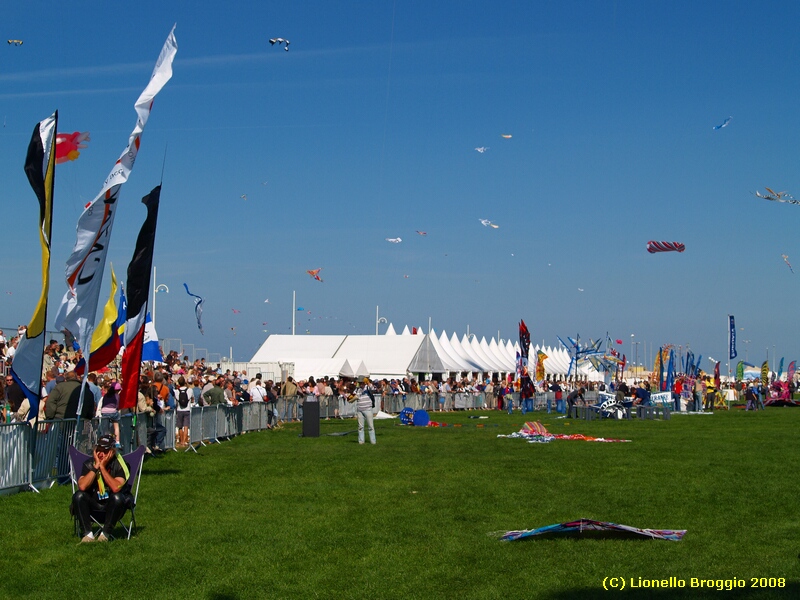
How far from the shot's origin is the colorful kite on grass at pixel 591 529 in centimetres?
1034

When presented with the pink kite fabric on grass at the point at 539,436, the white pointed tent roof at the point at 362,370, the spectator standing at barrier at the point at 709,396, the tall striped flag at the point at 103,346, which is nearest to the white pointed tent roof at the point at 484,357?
the white pointed tent roof at the point at 362,370

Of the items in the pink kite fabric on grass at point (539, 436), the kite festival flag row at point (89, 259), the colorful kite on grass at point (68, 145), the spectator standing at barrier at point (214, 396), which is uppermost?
the colorful kite on grass at point (68, 145)

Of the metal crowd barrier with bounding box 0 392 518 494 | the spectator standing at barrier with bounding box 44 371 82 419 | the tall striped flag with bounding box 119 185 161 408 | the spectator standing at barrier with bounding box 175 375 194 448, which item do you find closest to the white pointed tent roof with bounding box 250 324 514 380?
the metal crowd barrier with bounding box 0 392 518 494

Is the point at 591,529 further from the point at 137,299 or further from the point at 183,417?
the point at 183,417

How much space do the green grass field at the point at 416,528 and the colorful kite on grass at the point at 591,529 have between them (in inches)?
4.2

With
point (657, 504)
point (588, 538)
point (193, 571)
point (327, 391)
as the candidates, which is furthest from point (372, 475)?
point (327, 391)

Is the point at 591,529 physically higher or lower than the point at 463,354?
lower

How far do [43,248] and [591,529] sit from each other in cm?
873

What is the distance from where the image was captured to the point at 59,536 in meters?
10.8

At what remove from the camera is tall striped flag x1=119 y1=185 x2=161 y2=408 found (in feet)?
52.7

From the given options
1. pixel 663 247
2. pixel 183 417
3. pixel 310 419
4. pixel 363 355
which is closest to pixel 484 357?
pixel 363 355

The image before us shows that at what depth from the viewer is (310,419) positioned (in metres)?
26.9

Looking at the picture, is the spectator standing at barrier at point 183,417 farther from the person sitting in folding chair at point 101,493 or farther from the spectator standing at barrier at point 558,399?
the spectator standing at barrier at point 558,399

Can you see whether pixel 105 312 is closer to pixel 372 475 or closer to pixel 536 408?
pixel 372 475
